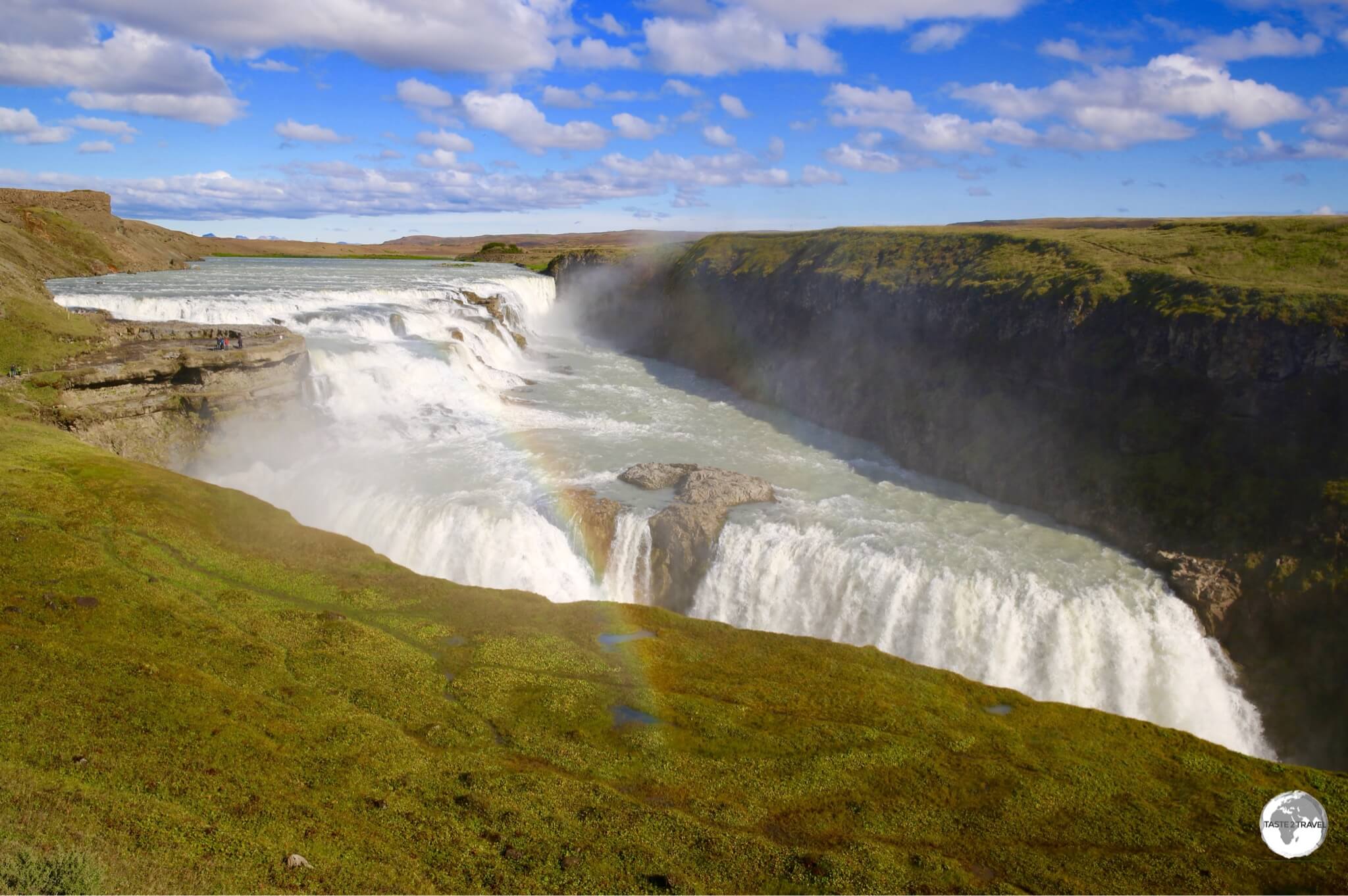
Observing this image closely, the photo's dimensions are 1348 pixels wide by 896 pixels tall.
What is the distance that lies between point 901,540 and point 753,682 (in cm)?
1099

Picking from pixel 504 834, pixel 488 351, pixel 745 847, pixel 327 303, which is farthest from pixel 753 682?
pixel 327 303

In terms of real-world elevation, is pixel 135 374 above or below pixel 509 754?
above

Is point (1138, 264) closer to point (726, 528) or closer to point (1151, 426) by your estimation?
point (1151, 426)

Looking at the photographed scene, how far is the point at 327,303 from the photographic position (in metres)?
49.6

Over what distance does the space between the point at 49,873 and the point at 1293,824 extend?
18.3 m

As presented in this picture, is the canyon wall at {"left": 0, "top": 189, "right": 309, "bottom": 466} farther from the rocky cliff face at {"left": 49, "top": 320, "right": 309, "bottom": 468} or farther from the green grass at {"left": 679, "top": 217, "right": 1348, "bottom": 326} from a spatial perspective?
the green grass at {"left": 679, "top": 217, "right": 1348, "bottom": 326}

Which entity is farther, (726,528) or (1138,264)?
(1138,264)

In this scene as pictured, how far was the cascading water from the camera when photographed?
898 inches

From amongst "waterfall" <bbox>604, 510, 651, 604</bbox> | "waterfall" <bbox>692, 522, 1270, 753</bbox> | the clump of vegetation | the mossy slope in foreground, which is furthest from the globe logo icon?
"waterfall" <bbox>604, 510, 651, 604</bbox>

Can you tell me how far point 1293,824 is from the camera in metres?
14.0

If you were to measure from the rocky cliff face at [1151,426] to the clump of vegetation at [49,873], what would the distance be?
25982 mm

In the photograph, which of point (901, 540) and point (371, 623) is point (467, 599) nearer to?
point (371, 623)

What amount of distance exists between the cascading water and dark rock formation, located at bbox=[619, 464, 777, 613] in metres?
0.45

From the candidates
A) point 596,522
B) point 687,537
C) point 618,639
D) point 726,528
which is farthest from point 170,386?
point 618,639
